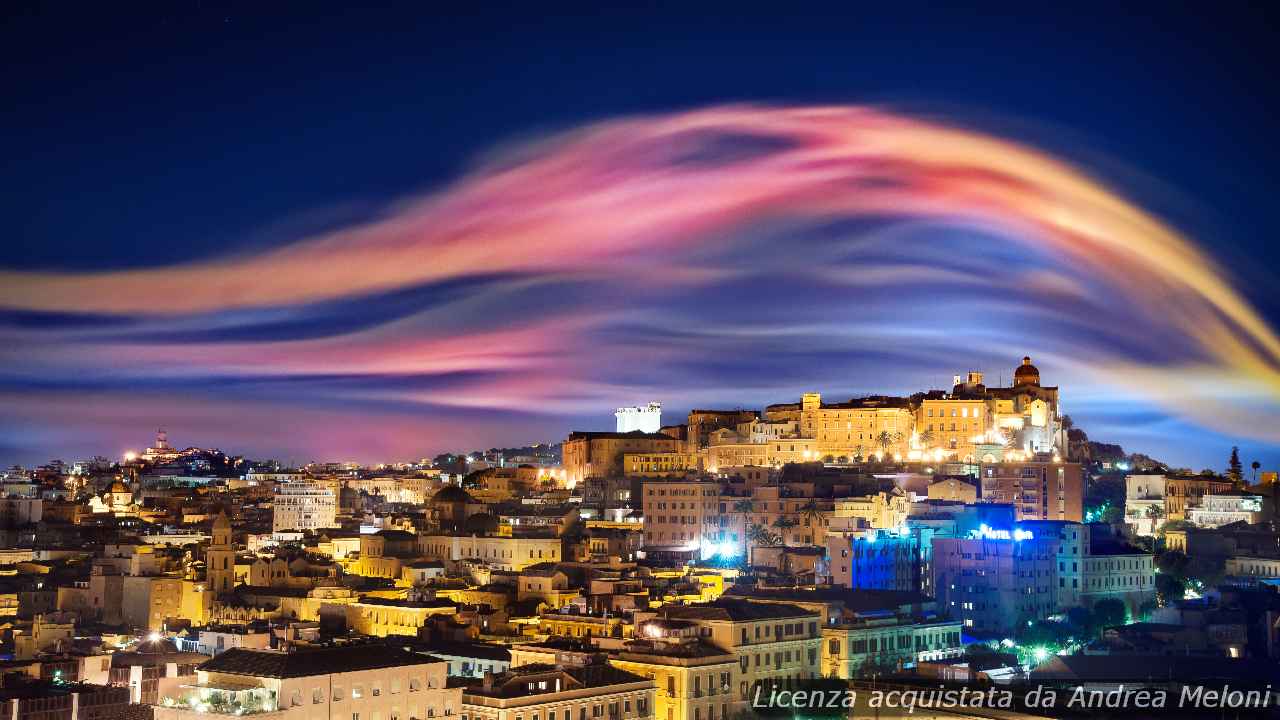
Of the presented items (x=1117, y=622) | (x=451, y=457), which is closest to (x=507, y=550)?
(x=1117, y=622)

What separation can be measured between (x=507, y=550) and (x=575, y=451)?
115ft

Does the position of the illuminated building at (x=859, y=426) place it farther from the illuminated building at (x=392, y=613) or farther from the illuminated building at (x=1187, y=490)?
the illuminated building at (x=392, y=613)

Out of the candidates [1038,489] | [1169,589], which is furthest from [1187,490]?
[1169,589]

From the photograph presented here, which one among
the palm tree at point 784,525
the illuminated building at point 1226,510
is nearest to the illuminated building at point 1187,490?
the illuminated building at point 1226,510

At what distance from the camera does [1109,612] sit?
61.4 m

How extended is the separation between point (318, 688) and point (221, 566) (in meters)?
29.1

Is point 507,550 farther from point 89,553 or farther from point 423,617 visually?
point 89,553

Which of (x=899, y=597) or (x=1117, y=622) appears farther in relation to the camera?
(x=1117, y=622)

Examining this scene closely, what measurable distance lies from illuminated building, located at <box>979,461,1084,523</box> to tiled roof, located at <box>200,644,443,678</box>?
3851cm

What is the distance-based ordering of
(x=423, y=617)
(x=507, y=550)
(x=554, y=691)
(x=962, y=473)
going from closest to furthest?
(x=554, y=691)
(x=423, y=617)
(x=507, y=550)
(x=962, y=473)

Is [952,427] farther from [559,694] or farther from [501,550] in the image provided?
[559,694]

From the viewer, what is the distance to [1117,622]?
200 ft

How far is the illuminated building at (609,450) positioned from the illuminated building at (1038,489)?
91.4ft

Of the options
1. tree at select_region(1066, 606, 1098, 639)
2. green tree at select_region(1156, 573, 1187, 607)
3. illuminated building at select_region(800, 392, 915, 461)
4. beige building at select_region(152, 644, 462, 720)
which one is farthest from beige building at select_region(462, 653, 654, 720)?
illuminated building at select_region(800, 392, 915, 461)
